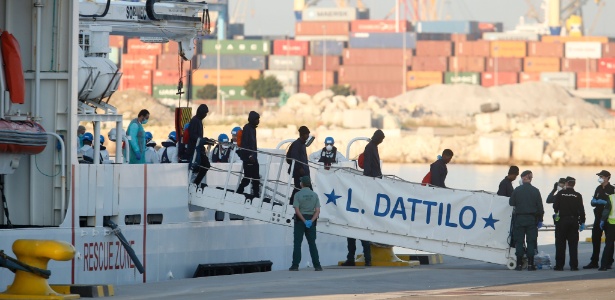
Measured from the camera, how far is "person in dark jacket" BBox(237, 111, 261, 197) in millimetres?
20547

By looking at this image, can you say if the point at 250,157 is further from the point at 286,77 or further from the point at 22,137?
the point at 286,77

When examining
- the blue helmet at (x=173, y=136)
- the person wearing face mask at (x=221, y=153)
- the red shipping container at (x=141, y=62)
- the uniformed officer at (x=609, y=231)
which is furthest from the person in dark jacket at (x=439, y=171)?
the red shipping container at (x=141, y=62)

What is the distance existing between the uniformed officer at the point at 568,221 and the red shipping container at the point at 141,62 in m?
175

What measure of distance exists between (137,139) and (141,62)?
572ft

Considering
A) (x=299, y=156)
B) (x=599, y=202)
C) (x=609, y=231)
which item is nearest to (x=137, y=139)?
(x=299, y=156)

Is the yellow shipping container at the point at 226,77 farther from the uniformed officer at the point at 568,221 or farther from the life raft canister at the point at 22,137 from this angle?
the life raft canister at the point at 22,137

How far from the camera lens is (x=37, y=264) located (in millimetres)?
15266

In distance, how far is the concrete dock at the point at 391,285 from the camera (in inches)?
625

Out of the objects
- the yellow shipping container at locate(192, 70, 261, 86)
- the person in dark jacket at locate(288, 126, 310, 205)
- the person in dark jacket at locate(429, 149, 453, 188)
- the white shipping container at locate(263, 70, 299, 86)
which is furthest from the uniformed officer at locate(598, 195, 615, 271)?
the yellow shipping container at locate(192, 70, 261, 86)

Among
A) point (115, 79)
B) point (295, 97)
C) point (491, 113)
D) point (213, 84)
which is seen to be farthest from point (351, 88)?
point (115, 79)

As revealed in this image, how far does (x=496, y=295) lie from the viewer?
15.7 m

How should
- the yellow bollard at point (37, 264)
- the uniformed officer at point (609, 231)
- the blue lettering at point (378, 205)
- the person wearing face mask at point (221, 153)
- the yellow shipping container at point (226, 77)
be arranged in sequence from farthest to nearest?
the yellow shipping container at point (226, 77) < the person wearing face mask at point (221, 153) < the blue lettering at point (378, 205) < the uniformed officer at point (609, 231) < the yellow bollard at point (37, 264)

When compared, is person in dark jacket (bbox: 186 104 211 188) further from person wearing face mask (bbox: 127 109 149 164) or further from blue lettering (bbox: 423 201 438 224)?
blue lettering (bbox: 423 201 438 224)

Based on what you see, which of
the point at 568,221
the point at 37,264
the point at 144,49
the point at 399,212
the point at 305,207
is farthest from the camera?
the point at 144,49
